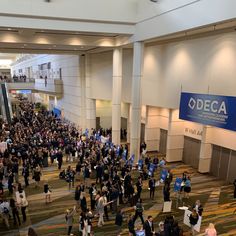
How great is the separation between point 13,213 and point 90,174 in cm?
457

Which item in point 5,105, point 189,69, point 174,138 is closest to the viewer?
point 189,69

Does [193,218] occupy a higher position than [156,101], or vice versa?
[156,101]

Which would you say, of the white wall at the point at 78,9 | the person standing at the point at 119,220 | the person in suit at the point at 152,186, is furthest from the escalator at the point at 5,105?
the person standing at the point at 119,220

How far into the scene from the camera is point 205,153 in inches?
522

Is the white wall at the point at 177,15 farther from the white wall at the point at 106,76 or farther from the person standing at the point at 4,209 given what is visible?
the person standing at the point at 4,209

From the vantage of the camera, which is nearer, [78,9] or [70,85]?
[78,9]

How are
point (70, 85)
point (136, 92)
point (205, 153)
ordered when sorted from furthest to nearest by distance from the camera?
point (70, 85) < point (136, 92) < point (205, 153)

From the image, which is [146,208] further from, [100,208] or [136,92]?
[136,92]

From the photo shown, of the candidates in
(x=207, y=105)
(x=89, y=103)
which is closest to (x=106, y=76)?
(x=89, y=103)

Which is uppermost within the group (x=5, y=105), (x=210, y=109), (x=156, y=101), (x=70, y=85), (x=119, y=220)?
(x=210, y=109)

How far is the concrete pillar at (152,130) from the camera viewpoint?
667 inches

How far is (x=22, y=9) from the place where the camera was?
11.1 metres

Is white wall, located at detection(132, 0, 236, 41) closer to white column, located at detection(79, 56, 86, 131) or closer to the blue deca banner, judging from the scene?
the blue deca banner

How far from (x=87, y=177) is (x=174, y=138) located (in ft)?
19.5
